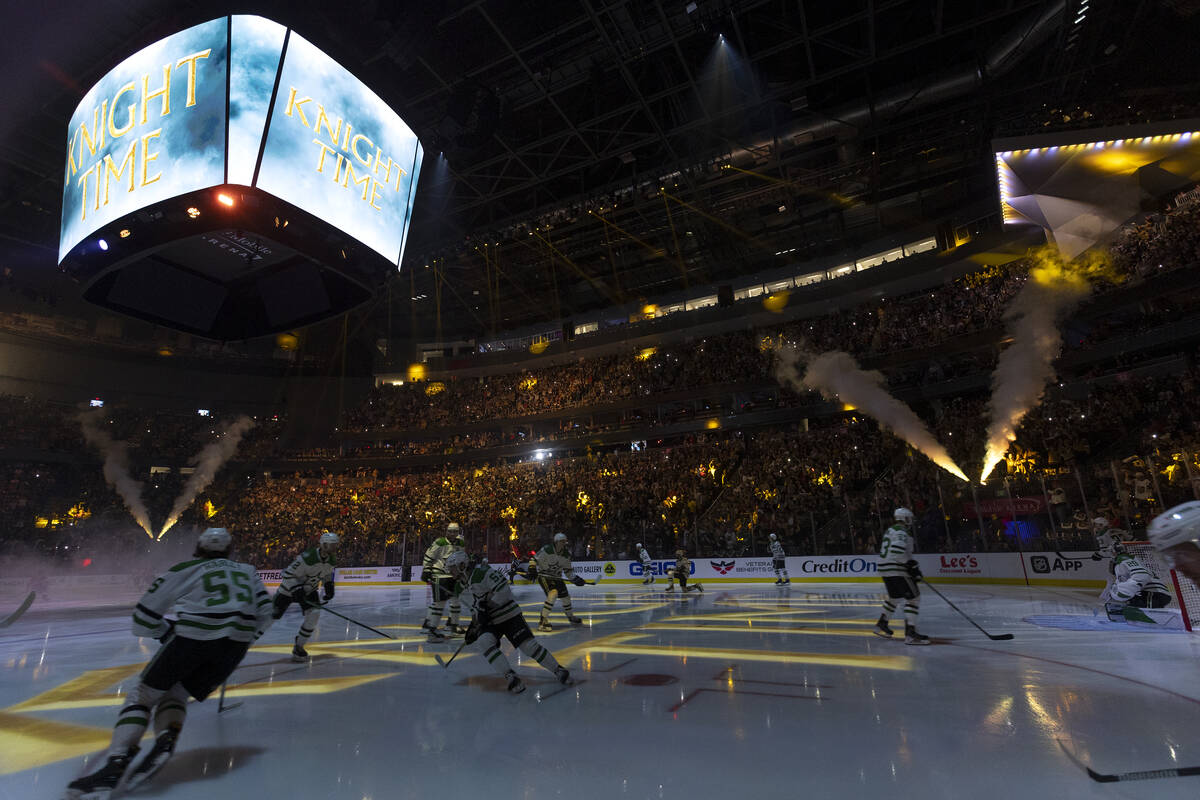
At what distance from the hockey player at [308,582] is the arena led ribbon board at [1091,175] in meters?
20.5

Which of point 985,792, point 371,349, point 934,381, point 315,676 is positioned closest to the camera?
point 985,792

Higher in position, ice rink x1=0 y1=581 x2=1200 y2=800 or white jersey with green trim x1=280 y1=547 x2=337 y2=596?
white jersey with green trim x1=280 y1=547 x2=337 y2=596

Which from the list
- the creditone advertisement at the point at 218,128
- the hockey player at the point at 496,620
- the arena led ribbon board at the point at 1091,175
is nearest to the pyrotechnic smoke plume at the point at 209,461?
the creditone advertisement at the point at 218,128

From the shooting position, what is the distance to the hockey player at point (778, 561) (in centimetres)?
1855

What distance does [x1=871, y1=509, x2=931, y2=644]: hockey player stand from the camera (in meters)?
7.72

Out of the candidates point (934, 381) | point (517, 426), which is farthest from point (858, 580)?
point (517, 426)

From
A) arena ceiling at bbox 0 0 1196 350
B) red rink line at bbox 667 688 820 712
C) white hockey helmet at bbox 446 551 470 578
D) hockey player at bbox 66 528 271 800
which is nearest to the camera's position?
hockey player at bbox 66 528 271 800

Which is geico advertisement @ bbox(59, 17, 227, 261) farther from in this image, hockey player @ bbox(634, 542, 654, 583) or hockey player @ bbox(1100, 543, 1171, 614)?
hockey player @ bbox(634, 542, 654, 583)

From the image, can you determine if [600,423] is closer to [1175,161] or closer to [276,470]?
[276,470]

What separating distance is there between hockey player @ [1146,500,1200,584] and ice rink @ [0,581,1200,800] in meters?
1.13

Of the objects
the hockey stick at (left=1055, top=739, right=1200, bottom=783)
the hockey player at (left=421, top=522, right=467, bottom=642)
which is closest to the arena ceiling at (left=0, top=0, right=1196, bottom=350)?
the hockey player at (left=421, top=522, right=467, bottom=642)

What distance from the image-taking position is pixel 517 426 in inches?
1414

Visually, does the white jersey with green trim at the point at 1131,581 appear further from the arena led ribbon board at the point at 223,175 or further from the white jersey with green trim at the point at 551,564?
the arena led ribbon board at the point at 223,175

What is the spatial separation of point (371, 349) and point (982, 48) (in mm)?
36809
